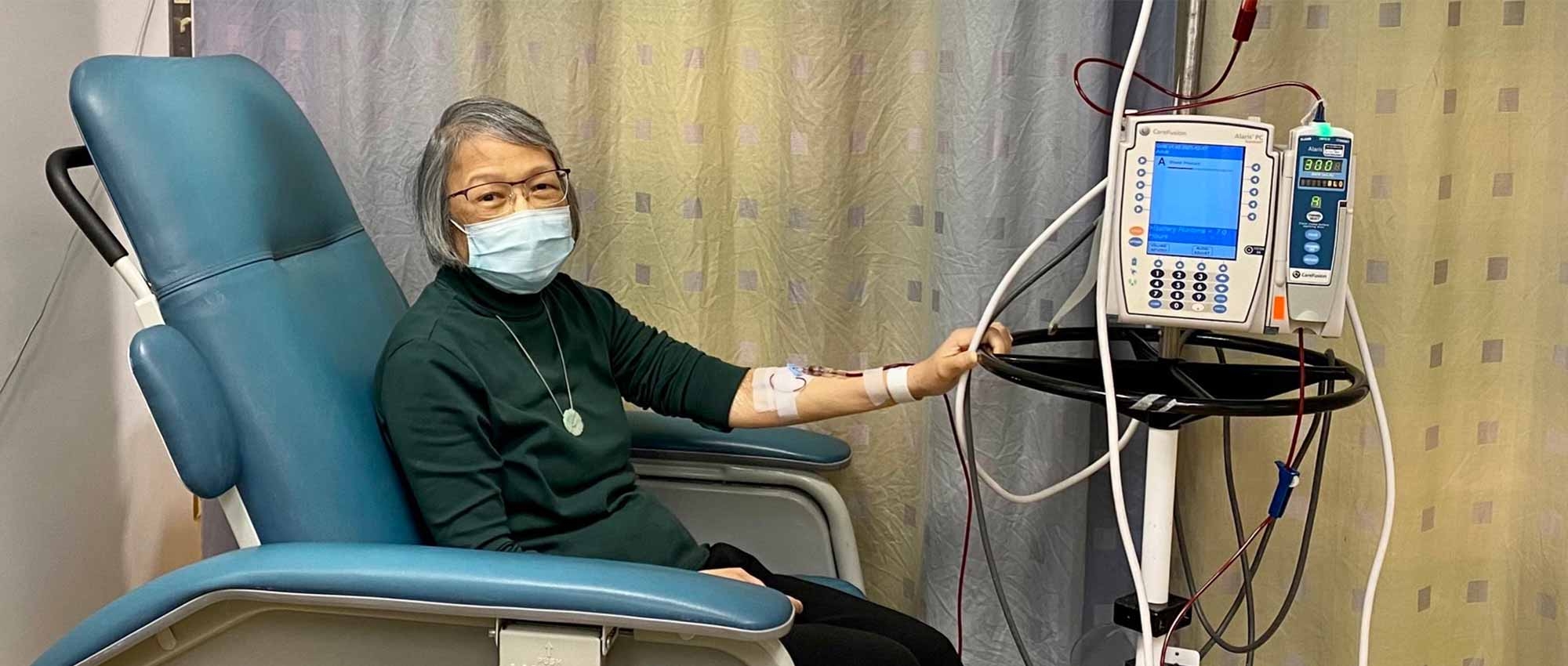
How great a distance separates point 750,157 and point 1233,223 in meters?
0.75

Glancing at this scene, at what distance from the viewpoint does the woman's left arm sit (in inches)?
61.2

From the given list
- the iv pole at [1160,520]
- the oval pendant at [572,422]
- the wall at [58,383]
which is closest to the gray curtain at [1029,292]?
the iv pole at [1160,520]

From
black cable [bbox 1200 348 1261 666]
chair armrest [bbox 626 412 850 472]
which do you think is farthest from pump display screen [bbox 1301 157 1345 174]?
chair armrest [bbox 626 412 850 472]

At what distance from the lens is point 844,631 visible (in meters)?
1.43

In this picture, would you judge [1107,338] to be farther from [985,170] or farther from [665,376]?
[665,376]

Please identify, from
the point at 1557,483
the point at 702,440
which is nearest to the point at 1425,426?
the point at 1557,483

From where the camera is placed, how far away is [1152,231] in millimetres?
1350

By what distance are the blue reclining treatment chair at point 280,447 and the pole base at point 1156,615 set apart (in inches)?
17.0

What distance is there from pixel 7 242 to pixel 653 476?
85 cm

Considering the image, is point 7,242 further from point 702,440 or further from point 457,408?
point 702,440

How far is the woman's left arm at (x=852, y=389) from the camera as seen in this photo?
5.10ft

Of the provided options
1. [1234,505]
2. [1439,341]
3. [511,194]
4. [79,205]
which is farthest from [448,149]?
[1439,341]

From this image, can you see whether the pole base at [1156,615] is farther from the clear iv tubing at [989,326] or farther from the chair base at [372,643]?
the chair base at [372,643]

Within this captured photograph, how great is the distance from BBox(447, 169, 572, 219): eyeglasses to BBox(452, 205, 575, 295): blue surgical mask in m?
0.02
